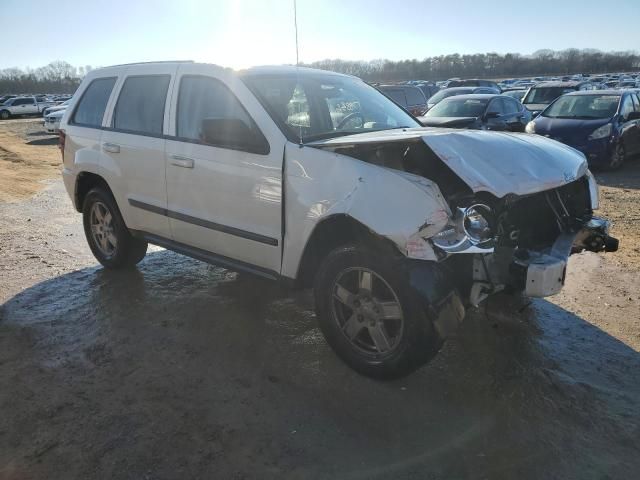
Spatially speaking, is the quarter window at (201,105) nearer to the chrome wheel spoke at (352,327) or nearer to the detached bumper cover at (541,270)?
the chrome wheel spoke at (352,327)

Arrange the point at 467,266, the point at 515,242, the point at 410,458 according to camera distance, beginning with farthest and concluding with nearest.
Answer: the point at 515,242 < the point at 467,266 < the point at 410,458

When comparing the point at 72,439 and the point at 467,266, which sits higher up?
the point at 467,266

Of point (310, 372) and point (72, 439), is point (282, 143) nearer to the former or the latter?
point (310, 372)

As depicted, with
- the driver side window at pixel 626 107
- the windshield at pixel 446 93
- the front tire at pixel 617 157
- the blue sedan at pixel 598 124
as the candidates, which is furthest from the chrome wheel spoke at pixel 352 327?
the windshield at pixel 446 93

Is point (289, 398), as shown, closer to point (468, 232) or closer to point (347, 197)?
point (347, 197)

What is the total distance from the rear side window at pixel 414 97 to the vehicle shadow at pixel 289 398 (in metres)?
12.6

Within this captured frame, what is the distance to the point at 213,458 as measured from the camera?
8.91 ft

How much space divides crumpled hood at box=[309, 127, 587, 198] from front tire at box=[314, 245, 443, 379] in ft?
2.22

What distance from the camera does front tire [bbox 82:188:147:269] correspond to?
5336 mm

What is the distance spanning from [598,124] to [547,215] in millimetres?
8537

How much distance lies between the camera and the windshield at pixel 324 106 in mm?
3979

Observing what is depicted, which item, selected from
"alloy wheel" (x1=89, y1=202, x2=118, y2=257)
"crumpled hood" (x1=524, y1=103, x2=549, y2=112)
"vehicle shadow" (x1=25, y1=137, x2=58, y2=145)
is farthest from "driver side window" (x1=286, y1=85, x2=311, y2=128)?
"vehicle shadow" (x1=25, y1=137, x2=58, y2=145)

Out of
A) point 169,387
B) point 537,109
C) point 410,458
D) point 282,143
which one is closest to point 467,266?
point 410,458

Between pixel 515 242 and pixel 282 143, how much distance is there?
1657 millimetres
